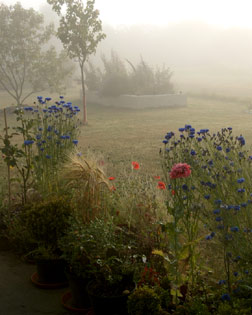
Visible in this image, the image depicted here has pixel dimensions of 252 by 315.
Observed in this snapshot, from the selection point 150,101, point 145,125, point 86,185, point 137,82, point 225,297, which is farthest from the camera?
point 137,82

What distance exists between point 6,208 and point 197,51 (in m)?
63.4

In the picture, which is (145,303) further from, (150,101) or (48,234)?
(150,101)

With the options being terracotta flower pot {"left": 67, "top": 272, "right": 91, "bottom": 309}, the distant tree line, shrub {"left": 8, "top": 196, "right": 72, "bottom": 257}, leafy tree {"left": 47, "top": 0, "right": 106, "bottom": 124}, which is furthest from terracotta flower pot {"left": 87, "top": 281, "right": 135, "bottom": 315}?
the distant tree line

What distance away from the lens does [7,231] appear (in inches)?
164

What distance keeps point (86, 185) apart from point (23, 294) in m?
0.96

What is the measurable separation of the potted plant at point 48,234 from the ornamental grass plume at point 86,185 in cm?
17

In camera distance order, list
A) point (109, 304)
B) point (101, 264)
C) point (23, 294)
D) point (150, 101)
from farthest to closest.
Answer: point (150, 101), point (23, 294), point (101, 264), point (109, 304)

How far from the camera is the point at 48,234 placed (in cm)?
336

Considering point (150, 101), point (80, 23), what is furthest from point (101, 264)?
point (150, 101)

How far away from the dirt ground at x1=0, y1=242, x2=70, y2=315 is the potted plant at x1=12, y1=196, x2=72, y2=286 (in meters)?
0.10

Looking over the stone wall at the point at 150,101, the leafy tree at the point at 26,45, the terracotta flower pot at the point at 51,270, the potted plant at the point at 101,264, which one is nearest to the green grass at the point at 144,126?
the stone wall at the point at 150,101

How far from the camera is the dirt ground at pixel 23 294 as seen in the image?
9.64ft

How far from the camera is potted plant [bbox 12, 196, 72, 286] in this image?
327cm

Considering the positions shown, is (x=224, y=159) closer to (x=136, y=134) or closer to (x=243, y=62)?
(x=136, y=134)
